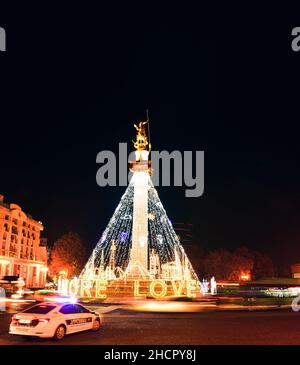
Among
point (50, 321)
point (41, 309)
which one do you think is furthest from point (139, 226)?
point (50, 321)

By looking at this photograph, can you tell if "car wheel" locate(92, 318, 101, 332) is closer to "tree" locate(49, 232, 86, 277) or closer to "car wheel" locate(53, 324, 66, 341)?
"car wheel" locate(53, 324, 66, 341)

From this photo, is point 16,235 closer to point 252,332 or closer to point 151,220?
point 151,220

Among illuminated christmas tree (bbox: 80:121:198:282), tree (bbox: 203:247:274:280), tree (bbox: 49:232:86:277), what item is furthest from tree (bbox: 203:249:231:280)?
illuminated christmas tree (bbox: 80:121:198:282)

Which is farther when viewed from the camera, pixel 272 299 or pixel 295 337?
pixel 272 299

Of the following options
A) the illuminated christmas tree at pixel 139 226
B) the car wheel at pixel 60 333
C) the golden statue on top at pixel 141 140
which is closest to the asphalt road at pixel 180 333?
the car wheel at pixel 60 333

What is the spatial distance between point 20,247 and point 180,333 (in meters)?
61.8

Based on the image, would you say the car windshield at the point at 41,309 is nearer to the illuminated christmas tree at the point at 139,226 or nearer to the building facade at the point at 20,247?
the illuminated christmas tree at the point at 139,226

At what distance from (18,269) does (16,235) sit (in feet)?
19.4

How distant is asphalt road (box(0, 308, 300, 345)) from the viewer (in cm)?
1255

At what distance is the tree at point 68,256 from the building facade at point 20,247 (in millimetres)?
4953

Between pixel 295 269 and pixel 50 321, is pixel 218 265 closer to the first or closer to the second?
pixel 295 269

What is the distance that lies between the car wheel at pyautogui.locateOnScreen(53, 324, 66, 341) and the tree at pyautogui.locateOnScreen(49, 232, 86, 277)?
59.5 meters
